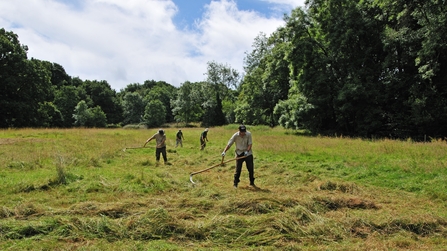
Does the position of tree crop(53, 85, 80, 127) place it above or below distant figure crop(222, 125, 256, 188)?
above

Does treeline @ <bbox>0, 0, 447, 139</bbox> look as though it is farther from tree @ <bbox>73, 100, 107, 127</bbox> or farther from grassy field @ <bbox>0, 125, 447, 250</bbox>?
grassy field @ <bbox>0, 125, 447, 250</bbox>

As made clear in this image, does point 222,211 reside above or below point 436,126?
below

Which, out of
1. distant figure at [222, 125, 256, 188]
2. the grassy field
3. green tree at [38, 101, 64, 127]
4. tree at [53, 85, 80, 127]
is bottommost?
the grassy field

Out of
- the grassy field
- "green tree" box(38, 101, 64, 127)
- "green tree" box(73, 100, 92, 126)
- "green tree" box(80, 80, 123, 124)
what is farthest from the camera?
"green tree" box(80, 80, 123, 124)

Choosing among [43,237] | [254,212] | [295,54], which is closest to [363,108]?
[295,54]

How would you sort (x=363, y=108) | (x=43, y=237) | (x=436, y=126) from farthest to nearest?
1. (x=363, y=108)
2. (x=436, y=126)
3. (x=43, y=237)

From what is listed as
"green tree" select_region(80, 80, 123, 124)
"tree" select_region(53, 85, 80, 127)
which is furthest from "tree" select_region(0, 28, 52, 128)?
"green tree" select_region(80, 80, 123, 124)

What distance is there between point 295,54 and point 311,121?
259 inches

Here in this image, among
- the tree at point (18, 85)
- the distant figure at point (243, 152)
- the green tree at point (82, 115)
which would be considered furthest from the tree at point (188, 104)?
the distant figure at point (243, 152)

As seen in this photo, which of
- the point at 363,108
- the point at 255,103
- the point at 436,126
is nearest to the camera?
the point at 436,126

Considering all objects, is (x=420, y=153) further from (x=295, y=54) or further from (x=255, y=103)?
(x=255, y=103)

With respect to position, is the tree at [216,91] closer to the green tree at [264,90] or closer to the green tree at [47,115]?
the green tree at [264,90]

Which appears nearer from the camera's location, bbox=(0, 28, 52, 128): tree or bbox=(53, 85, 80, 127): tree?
bbox=(0, 28, 52, 128): tree

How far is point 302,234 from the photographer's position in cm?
503
